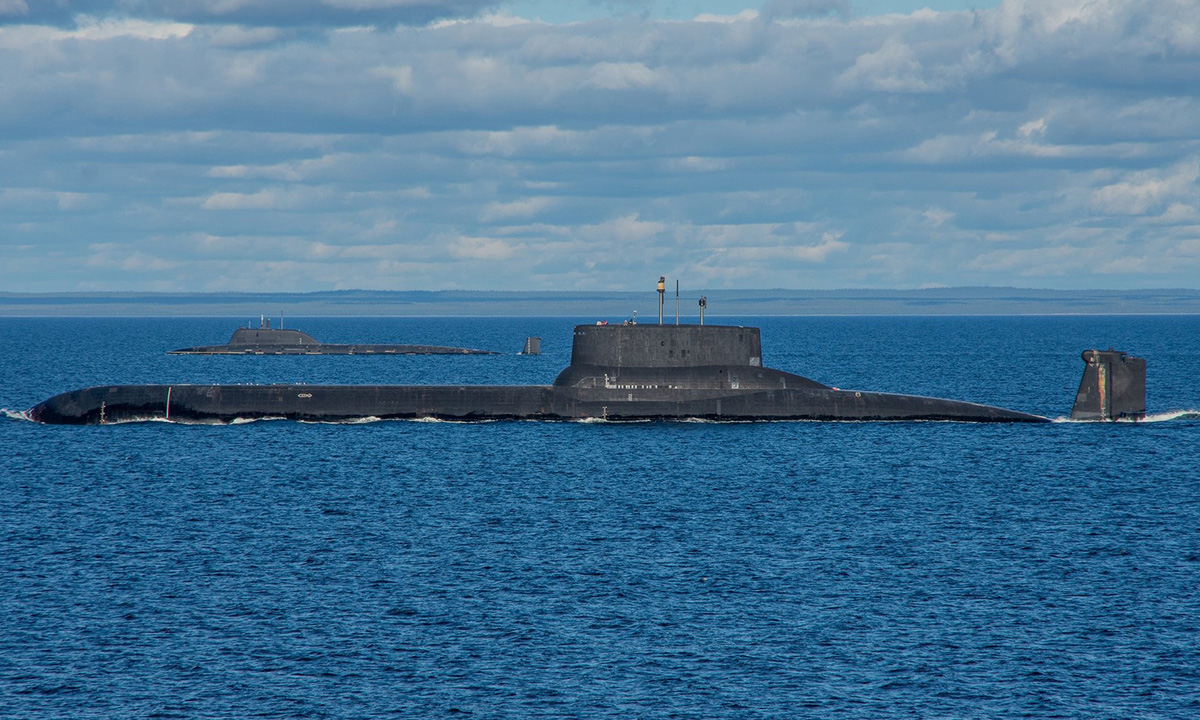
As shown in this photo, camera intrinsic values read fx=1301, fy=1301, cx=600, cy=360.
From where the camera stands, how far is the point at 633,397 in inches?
2297

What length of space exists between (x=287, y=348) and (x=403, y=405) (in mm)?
84230

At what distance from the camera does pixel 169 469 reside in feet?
163

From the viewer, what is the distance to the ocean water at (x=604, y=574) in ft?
78.9

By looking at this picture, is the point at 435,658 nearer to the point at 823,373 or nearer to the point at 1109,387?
the point at 1109,387

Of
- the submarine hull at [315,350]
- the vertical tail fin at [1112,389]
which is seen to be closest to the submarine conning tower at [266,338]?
the submarine hull at [315,350]

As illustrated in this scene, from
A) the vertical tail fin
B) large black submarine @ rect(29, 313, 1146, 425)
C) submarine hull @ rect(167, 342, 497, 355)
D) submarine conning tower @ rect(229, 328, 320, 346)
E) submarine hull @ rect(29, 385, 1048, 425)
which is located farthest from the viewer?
submarine conning tower @ rect(229, 328, 320, 346)

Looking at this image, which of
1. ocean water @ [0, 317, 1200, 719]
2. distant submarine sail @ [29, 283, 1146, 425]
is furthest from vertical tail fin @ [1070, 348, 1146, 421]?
ocean water @ [0, 317, 1200, 719]

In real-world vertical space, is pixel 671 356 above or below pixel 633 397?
above

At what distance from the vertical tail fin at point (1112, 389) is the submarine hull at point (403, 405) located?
2.39 m

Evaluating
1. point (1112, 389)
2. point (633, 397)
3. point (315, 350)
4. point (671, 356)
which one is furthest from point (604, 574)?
point (315, 350)

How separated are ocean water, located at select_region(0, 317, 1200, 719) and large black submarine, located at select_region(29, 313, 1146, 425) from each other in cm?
136

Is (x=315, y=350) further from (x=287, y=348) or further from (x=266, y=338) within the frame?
(x=266, y=338)

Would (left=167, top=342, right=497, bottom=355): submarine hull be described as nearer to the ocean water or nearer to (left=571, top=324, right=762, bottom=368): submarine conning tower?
the ocean water

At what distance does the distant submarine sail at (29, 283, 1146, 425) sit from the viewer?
58.2 metres
